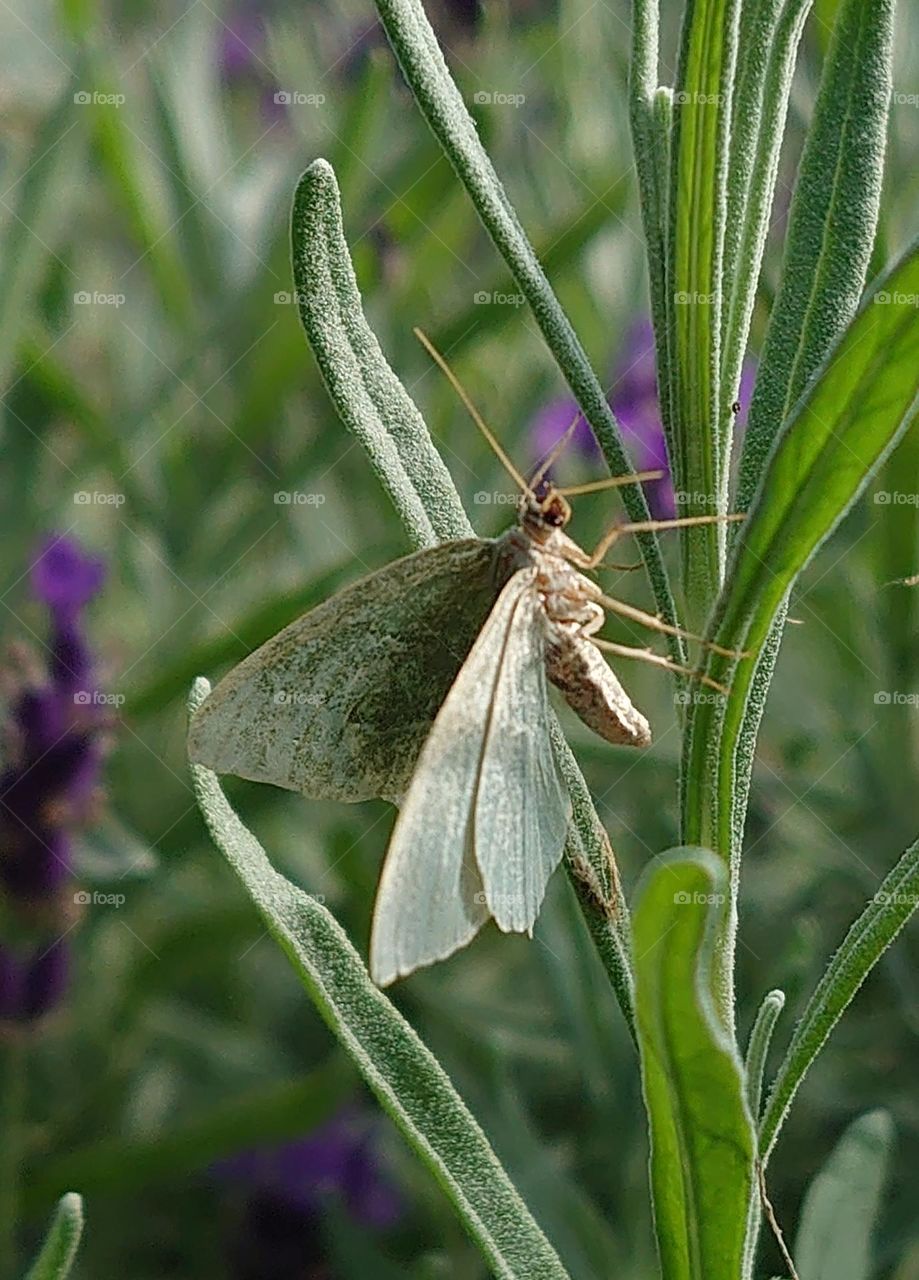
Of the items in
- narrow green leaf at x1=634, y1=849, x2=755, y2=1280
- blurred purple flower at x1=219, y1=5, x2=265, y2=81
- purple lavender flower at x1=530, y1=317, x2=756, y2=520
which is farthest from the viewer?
blurred purple flower at x1=219, y1=5, x2=265, y2=81

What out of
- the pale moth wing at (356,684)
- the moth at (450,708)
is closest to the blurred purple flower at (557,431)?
the moth at (450,708)

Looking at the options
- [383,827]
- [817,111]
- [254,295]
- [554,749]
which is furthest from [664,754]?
[817,111]

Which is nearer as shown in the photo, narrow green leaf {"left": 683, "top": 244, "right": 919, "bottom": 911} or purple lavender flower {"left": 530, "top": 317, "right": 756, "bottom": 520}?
narrow green leaf {"left": 683, "top": 244, "right": 919, "bottom": 911}

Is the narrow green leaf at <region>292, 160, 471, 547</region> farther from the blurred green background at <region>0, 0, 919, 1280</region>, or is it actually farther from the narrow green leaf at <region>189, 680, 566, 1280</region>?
the blurred green background at <region>0, 0, 919, 1280</region>

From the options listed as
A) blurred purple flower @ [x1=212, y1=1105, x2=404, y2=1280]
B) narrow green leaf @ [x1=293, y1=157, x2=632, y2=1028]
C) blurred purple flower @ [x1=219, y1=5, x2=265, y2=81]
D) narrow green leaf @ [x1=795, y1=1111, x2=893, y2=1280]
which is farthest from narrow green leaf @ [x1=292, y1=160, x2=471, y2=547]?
blurred purple flower @ [x1=219, y1=5, x2=265, y2=81]

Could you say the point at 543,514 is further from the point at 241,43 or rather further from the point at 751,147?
the point at 241,43

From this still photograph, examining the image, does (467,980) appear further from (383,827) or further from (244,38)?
(244,38)

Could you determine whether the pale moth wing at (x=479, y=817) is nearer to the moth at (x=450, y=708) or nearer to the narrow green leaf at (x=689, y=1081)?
the moth at (x=450, y=708)
